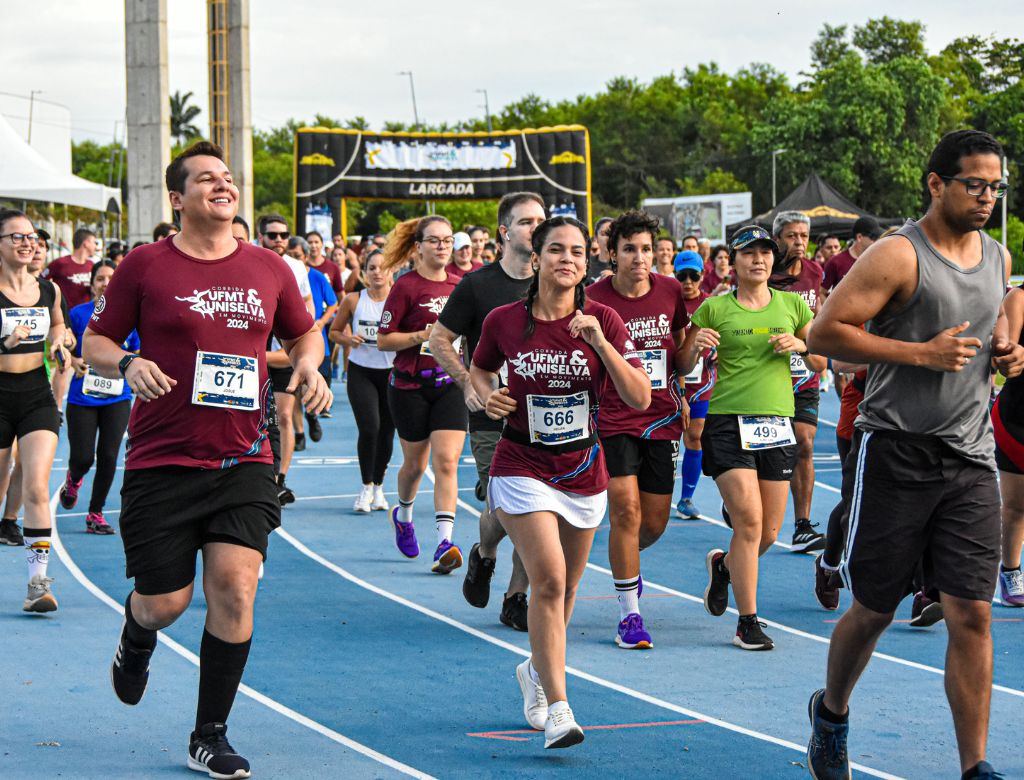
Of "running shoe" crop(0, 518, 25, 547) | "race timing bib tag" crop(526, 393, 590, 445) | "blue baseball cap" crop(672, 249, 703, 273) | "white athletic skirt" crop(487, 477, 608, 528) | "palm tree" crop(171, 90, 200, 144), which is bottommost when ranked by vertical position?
"running shoe" crop(0, 518, 25, 547)

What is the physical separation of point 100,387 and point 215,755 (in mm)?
5625

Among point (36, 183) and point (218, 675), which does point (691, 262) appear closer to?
point (218, 675)

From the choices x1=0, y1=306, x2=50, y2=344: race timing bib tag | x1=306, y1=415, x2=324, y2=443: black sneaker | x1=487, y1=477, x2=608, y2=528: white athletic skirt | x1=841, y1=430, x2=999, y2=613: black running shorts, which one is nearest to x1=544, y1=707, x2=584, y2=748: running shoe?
x1=487, y1=477, x2=608, y2=528: white athletic skirt

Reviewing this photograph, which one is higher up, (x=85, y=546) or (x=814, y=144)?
(x=814, y=144)

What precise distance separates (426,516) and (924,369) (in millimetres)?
7438

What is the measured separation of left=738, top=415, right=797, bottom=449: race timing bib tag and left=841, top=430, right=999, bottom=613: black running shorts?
8.27 ft

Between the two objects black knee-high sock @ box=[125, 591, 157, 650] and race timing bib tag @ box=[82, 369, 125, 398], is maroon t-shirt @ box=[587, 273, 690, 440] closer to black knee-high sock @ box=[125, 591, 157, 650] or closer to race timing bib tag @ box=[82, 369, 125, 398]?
black knee-high sock @ box=[125, 591, 157, 650]

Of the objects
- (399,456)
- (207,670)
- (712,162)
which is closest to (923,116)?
(712,162)

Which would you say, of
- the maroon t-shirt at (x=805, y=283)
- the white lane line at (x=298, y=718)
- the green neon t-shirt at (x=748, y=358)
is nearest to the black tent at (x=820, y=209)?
the maroon t-shirt at (x=805, y=283)

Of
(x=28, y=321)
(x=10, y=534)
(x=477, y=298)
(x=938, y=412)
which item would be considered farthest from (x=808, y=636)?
(x=10, y=534)

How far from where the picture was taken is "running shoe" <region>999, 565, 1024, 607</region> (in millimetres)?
8000

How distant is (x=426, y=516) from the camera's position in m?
11.7

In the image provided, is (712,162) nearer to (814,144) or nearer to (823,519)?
(814,144)

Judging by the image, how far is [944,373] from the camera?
4.59 metres
